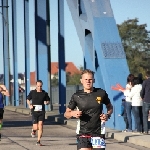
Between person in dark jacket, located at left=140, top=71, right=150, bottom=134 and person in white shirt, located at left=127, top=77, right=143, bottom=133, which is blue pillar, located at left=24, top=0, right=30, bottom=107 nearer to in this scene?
person in white shirt, located at left=127, top=77, right=143, bottom=133

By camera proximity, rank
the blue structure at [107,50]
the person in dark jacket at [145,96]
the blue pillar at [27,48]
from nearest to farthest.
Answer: the person in dark jacket at [145,96], the blue structure at [107,50], the blue pillar at [27,48]

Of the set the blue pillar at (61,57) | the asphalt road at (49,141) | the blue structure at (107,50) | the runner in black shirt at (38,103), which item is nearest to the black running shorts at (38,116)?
the runner in black shirt at (38,103)

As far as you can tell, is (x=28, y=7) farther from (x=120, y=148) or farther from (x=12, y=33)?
(x=120, y=148)

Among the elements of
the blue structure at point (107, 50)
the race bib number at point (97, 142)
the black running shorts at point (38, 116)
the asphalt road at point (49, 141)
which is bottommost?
the asphalt road at point (49, 141)

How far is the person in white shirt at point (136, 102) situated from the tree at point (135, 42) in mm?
70211

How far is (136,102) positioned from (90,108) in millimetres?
10490

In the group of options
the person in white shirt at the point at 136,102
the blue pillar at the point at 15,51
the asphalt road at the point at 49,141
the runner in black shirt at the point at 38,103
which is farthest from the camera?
the blue pillar at the point at 15,51

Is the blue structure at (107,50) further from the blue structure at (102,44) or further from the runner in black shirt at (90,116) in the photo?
the runner in black shirt at (90,116)

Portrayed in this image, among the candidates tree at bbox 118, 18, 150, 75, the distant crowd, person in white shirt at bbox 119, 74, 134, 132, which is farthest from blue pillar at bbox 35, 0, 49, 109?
tree at bbox 118, 18, 150, 75

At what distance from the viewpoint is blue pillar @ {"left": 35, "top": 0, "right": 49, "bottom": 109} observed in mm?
38344

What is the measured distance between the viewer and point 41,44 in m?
38.8

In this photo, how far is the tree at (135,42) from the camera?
9225 centimetres

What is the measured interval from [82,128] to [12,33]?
47.9 meters

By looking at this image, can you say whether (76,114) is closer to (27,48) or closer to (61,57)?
(61,57)
